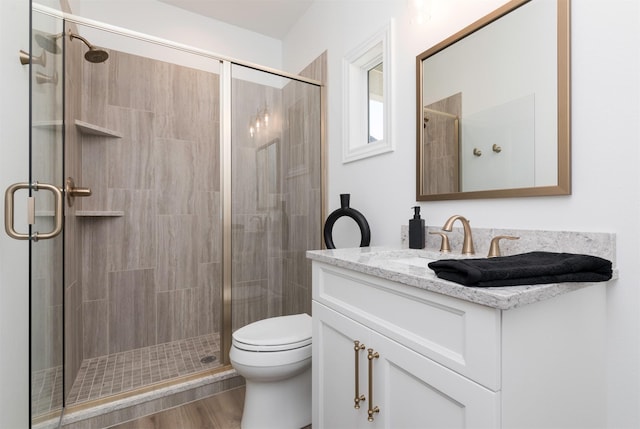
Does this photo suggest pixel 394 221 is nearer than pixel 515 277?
No

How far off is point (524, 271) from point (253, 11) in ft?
8.82

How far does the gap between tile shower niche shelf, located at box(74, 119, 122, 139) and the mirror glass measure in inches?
75.7

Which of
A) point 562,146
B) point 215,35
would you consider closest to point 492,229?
point 562,146

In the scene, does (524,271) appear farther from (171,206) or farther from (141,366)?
(171,206)

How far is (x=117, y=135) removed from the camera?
2164mm

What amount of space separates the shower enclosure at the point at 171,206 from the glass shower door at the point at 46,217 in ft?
0.49

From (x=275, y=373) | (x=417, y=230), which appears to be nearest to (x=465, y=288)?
(x=417, y=230)

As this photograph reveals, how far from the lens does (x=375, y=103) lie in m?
1.90

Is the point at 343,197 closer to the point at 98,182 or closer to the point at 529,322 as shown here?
the point at 529,322

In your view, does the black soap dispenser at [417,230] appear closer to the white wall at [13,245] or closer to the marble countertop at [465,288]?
the marble countertop at [465,288]

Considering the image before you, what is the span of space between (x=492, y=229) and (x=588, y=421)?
59 centimetres

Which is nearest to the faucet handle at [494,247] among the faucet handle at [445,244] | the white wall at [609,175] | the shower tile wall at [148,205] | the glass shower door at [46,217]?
the white wall at [609,175]

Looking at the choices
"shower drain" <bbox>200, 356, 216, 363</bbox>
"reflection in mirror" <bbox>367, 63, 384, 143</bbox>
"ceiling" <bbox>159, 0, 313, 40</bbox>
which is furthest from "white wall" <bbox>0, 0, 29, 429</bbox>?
"ceiling" <bbox>159, 0, 313, 40</bbox>

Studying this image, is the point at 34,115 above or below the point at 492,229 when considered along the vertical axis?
above
